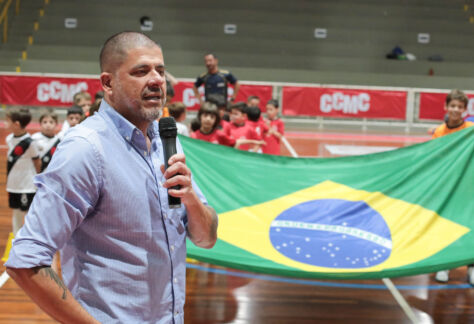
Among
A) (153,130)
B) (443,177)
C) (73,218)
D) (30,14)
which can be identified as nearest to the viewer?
(73,218)

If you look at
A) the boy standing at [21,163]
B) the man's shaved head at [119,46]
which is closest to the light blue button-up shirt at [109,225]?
the man's shaved head at [119,46]

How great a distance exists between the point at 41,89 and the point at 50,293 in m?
15.2

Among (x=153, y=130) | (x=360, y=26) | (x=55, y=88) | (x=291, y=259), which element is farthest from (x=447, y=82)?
(x=153, y=130)

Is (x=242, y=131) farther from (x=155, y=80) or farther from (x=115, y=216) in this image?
(x=115, y=216)

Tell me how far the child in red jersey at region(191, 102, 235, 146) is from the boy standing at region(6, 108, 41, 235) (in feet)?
6.56

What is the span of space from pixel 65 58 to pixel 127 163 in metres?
19.2

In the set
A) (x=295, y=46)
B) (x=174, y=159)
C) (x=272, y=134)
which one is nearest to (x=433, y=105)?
(x=295, y=46)

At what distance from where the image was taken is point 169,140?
1815mm

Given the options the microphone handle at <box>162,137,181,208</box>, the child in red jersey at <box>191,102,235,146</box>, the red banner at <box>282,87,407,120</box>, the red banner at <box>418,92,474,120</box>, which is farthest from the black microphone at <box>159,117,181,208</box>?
the red banner at <box>418,92,474,120</box>

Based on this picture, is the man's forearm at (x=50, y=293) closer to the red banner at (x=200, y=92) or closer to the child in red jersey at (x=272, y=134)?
the child in red jersey at (x=272, y=134)

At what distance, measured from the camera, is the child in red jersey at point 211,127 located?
274 inches

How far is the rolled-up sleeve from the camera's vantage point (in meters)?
1.56

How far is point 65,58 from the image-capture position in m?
19.8

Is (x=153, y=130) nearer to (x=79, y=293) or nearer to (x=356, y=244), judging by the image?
(x=79, y=293)
